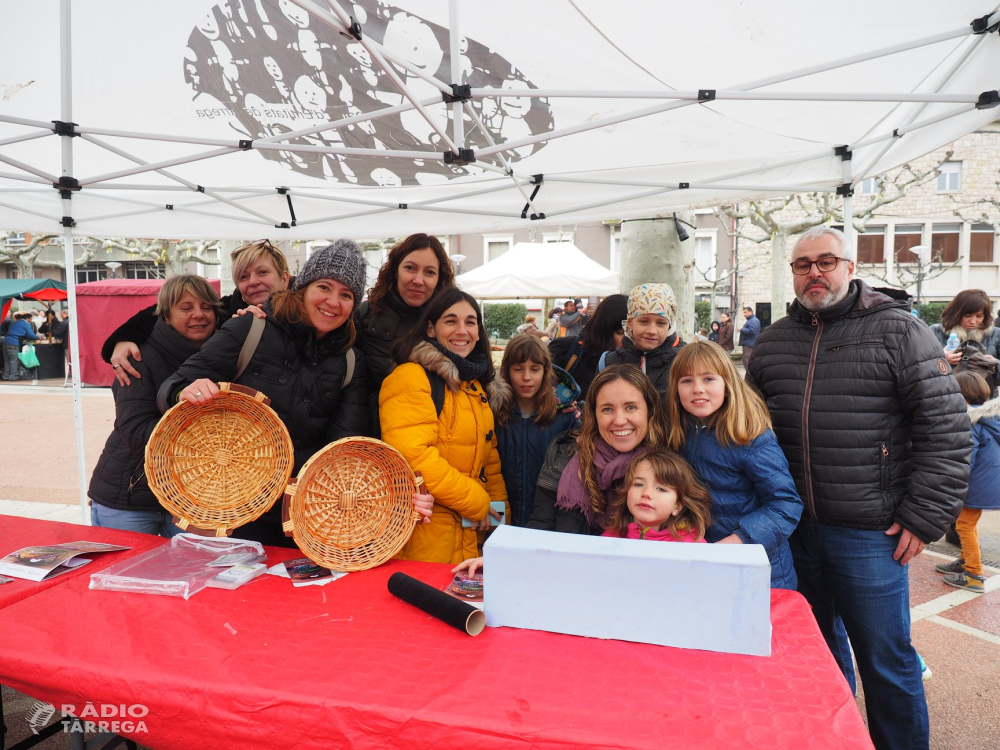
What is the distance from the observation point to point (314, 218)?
15.5ft

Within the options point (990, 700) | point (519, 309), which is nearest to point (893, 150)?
point (990, 700)

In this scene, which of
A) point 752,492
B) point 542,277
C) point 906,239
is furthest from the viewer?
point 906,239

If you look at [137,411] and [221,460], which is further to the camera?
[137,411]

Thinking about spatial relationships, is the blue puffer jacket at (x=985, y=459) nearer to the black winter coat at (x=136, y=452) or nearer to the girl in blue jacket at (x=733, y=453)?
the girl in blue jacket at (x=733, y=453)

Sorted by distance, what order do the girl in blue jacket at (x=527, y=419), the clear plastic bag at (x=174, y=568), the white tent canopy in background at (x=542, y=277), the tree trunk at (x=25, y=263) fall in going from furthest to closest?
the tree trunk at (x=25, y=263) → the white tent canopy in background at (x=542, y=277) → the girl in blue jacket at (x=527, y=419) → the clear plastic bag at (x=174, y=568)

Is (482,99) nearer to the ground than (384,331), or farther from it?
farther from it

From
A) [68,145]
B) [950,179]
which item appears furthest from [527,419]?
[950,179]

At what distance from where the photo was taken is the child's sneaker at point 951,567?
13.4ft

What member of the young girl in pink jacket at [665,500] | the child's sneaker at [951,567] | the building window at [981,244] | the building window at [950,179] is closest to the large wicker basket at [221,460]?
the young girl in pink jacket at [665,500]

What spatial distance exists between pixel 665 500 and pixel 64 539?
229cm

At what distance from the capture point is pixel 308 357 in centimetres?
→ 228

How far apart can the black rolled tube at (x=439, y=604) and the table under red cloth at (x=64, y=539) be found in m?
1.08

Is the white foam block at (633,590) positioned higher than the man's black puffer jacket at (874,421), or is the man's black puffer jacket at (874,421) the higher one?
the man's black puffer jacket at (874,421)

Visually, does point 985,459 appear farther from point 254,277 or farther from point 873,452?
point 254,277
